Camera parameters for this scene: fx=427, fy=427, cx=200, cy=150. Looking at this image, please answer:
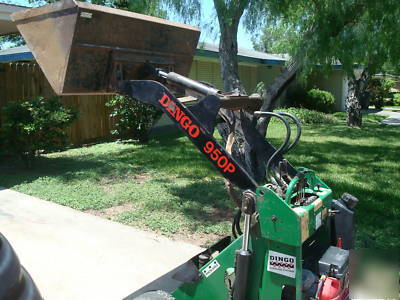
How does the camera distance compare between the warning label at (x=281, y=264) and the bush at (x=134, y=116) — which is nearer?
the warning label at (x=281, y=264)

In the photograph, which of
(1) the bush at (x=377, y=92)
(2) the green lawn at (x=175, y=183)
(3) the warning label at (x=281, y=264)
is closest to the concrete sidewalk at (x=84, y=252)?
(2) the green lawn at (x=175, y=183)

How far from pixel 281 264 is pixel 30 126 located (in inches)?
276

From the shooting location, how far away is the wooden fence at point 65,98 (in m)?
10.3

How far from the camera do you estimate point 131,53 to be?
129 inches

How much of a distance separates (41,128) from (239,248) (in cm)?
676

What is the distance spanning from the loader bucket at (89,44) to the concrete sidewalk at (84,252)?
180cm

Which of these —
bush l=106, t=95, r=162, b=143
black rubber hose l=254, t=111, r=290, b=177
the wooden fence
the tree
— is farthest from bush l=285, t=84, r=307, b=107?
black rubber hose l=254, t=111, r=290, b=177

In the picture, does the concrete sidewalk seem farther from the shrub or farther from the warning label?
the shrub

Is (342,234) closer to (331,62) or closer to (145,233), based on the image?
(145,233)

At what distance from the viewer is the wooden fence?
33.9ft

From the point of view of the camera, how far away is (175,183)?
291 inches

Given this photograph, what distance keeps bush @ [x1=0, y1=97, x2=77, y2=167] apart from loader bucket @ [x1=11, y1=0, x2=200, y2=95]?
5505mm

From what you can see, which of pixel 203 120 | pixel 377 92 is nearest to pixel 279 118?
pixel 203 120

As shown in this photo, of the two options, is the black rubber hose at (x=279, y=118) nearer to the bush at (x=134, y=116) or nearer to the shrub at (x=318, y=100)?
the bush at (x=134, y=116)
